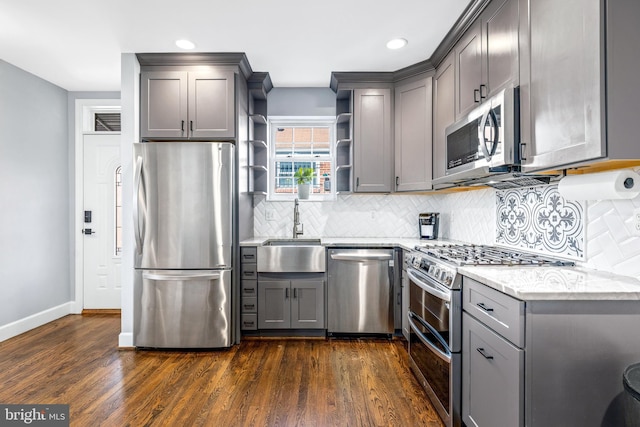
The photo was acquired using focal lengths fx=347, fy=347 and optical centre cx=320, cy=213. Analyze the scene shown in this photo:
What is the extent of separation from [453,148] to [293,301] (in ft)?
6.49

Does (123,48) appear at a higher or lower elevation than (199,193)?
higher

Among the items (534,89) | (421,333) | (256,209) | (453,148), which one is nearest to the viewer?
(534,89)

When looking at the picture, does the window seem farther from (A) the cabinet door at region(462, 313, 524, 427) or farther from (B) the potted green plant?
(A) the cabinet door at region(462, 313, 524, 427)

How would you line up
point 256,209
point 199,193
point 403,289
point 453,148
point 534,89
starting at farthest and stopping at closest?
point 256,209 < point 403,289 < point 199,193 < point 453,148 < point 534,89

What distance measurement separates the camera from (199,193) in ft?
9.86

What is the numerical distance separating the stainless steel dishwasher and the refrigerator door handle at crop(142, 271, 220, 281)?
3.56ft

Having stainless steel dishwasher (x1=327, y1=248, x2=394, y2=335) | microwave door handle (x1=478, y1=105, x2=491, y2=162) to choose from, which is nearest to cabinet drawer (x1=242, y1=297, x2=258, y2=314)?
stainless steel dishwasher (x1=327, y1=248, x2=394, y2=335)

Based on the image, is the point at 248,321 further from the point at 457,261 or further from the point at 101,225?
the point at 101,225

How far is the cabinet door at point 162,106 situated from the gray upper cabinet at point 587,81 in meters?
2.80

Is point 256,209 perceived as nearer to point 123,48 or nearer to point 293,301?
point 293,301

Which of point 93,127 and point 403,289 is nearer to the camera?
point 403,289

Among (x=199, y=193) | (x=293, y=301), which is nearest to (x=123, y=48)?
(x=199, y=193)

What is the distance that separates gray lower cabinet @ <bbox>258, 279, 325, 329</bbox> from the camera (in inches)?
131

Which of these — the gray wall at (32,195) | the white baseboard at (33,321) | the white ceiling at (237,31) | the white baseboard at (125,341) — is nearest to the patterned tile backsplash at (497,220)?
the white ceiling at (237,31)
